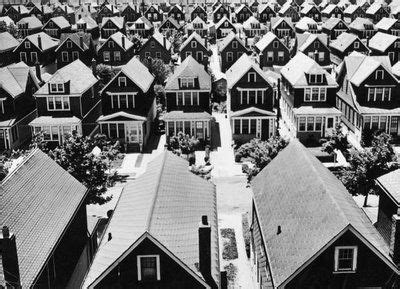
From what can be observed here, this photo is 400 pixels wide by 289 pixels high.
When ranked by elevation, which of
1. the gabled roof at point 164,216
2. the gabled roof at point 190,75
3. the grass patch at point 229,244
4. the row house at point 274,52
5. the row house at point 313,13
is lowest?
the grass patch at point 229,244

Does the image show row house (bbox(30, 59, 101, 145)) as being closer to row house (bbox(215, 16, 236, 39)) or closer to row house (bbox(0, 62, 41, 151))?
row house (bbox(0, 62, 41, 151))

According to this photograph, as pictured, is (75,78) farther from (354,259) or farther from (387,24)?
(387,24)

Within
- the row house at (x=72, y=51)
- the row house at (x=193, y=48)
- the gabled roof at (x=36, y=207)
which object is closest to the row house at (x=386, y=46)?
the row house at (x=193, y=48)

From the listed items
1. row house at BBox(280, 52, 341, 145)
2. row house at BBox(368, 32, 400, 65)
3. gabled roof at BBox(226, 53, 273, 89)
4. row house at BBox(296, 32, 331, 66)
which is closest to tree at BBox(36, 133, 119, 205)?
gabled roof at BBox(226, 53, 273, 89)

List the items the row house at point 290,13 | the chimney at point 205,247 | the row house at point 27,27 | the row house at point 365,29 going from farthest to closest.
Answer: the row house at point 290,13 < the row house at point 27,27 < the row house at point 365,29 < the chimney at point 205,247

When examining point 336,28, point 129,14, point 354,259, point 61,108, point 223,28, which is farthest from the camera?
point 129,14

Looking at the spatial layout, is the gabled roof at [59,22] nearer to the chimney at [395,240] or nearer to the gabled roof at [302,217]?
the gabled roof at [302,217]

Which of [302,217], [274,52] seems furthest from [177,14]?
[302,217]
